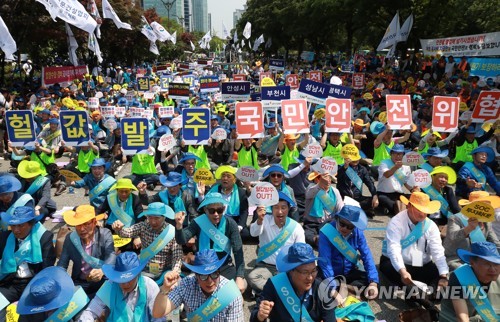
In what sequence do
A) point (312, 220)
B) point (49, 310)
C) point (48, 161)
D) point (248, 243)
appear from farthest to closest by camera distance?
point (48, 161) < point (248, 243) < point (312, 220) < point (49, 310)

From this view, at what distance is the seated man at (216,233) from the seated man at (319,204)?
1.64 m

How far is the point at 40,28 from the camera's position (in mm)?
24906

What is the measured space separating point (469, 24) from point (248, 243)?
39134 millimetres

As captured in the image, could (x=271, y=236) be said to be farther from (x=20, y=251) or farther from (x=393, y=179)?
(x=393, y=179)

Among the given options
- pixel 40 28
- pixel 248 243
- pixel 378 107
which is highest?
pixel 40 28

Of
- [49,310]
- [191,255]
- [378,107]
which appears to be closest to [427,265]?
[191,255]

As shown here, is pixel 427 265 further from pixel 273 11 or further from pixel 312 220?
pixel 273 11

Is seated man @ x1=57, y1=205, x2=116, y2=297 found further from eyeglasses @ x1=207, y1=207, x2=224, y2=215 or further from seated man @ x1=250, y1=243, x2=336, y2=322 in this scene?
seated man @ x1=250, y1=243, x2=336, y2=322

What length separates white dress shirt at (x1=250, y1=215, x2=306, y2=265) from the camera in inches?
201

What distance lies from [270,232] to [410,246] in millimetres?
1695

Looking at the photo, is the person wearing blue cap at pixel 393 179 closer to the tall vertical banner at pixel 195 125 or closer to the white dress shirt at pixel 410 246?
the white dress shirt at pixel 410 246

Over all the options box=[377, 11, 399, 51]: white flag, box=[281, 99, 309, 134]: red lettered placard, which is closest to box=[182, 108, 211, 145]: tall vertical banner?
box=[281, 99, 309, 134]: red lettered placard

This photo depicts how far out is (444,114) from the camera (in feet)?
28.5

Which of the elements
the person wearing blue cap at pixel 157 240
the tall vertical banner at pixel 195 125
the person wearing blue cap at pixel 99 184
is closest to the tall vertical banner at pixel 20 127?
the person wearing blue cap at pixel 99 184
